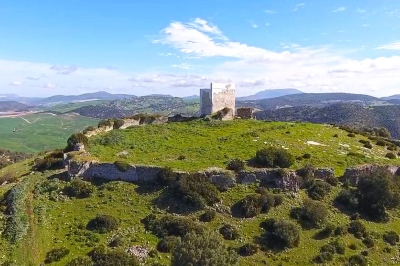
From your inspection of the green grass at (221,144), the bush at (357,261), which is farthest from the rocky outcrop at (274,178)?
the bush at (357,261)

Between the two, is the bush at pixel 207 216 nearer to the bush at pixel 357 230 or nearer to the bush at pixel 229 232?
the bush at pixel 229 232

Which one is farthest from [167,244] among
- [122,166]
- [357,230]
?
[357,230]

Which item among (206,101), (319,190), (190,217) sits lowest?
(190,217)

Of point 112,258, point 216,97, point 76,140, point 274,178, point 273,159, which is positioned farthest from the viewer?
point 216,97

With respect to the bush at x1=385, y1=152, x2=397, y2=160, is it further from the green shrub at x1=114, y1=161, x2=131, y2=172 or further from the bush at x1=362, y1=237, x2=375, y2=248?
the green shrub at x1=114, y1=161, x2=131, y2=172

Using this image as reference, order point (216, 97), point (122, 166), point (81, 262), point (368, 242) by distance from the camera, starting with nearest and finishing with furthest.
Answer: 1. point (81, 262)
2. point (368, 242)
3. point (122, 166)
4. point (216, 97)

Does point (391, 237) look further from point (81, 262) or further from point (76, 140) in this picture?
point (76, 140)

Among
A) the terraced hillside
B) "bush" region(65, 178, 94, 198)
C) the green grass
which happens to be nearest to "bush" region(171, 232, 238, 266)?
the terraced hillside
